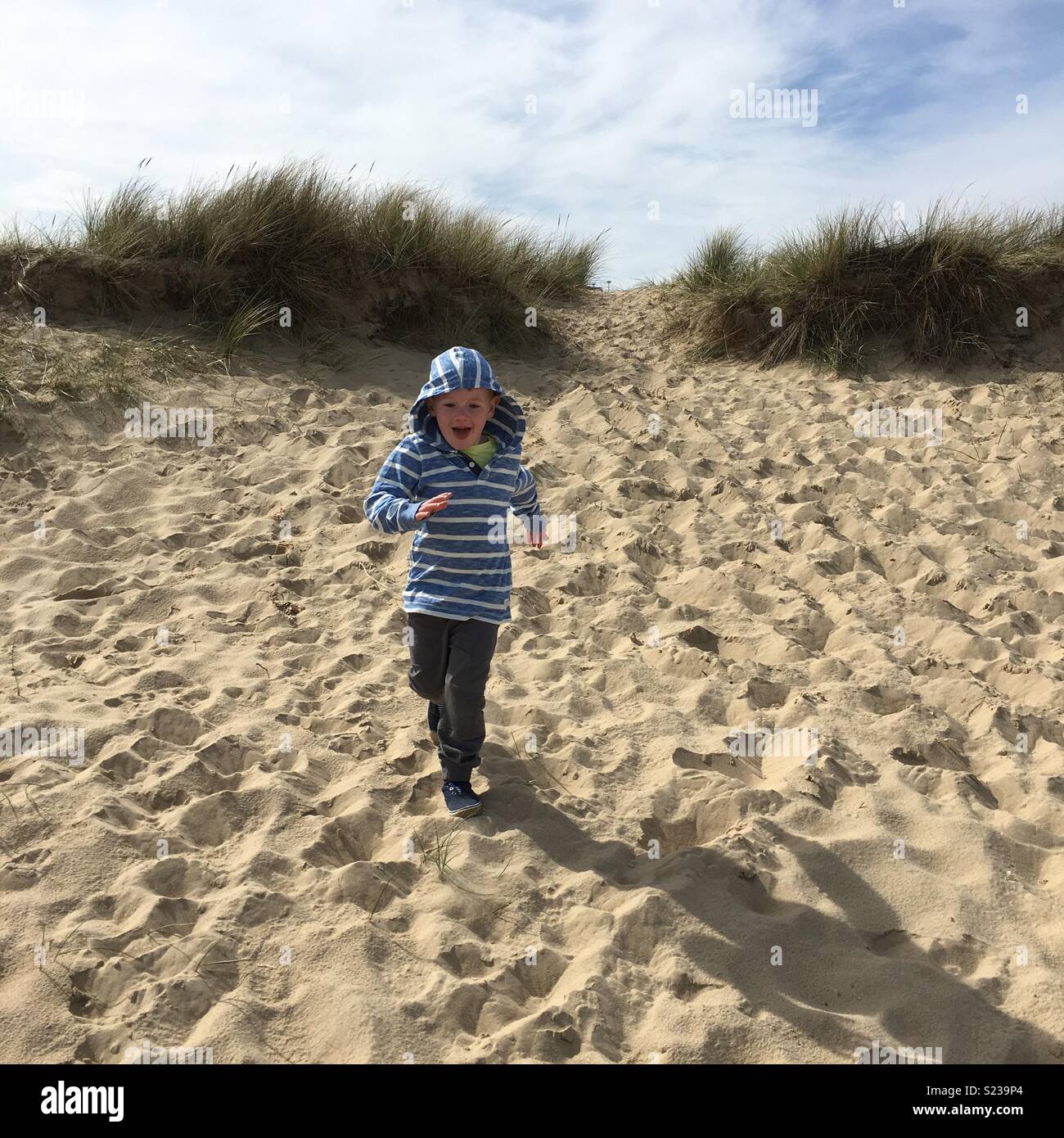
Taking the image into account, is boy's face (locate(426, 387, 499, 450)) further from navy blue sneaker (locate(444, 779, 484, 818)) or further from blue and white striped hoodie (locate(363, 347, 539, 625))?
navy blue sneaker (locate(444, 779, 484, 818))

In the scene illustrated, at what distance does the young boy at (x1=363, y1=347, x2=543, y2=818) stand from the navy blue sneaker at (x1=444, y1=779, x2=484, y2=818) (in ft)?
0.62

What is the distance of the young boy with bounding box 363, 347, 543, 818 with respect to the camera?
323 cm

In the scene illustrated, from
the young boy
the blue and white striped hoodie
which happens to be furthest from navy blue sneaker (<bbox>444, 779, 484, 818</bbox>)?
the blue and white striped hoodie

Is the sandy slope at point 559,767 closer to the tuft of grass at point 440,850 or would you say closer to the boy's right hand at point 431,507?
the tuft of grass at point 440,850

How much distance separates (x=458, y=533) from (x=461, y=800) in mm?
904

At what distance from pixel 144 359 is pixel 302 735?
4.41 meters

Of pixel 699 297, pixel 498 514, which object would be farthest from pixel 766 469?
pixel 498 514

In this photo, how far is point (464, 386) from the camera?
3.16 metres

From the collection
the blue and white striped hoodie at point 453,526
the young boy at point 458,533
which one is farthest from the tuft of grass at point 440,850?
the blue and white striped hoodie at point 453,526

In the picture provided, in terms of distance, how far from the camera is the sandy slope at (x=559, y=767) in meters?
2.73

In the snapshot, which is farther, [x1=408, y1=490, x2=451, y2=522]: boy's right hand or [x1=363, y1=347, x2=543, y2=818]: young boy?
[x1=363, y1=347, x2=543, y2=818]: young boy

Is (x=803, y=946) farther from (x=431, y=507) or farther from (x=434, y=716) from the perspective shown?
(x=431, y=507)

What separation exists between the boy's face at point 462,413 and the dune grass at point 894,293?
5.65 m

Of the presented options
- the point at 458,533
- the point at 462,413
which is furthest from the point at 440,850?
the point at 462,413
